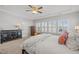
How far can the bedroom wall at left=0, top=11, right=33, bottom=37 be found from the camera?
161cm

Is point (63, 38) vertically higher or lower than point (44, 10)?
lower

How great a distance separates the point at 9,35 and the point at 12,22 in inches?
9.6

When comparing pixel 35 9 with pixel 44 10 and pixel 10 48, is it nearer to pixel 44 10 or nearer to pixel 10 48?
pixel 44 10

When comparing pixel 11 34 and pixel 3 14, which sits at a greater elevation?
pixel 3 14

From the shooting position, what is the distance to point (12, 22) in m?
1.67

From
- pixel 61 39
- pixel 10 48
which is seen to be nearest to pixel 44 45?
pixel 61 39

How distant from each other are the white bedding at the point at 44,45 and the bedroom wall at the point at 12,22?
0.59ft

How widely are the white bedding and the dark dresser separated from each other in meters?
0.20

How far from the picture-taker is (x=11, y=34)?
1715 millimetres

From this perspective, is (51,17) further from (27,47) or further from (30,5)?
(27,47)

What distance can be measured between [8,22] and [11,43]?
0.37 m

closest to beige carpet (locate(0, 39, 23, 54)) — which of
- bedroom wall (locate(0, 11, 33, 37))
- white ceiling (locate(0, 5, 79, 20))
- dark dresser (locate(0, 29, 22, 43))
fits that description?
dark dresser (locate(0, 29, 22, 43))
